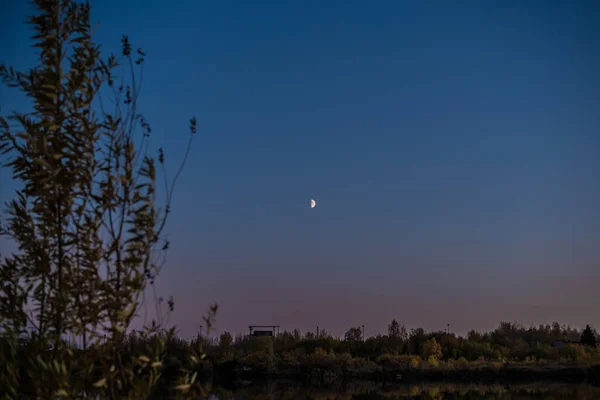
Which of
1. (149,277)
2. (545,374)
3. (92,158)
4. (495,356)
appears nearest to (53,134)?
(92,158)

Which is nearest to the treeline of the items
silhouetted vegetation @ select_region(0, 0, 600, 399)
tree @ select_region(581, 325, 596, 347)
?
tree @ select_region(581, 325, 596, 347)

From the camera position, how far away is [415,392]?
22.7m

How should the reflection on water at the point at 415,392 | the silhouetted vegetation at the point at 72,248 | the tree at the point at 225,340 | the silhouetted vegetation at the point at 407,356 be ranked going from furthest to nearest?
the tree at the point at 225,340
the silhouetted vegetation at the point at 407,356
the reflection on water at the point at 415,392
the silhouetted vegetation at the point at 72,248

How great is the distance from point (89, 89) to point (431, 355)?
26.2m

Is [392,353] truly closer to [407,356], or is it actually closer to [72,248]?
[407,356]

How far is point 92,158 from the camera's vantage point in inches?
206

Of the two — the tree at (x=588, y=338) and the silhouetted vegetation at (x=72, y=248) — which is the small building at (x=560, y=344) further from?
the silhouetted vegetation at (x=72, y=248)

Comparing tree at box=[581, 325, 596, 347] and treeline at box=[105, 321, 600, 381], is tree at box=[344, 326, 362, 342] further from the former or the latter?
tree at box=[581, 325, 596, 347]

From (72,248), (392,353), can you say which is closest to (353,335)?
(392,353)

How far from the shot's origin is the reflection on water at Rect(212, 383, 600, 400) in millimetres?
20516

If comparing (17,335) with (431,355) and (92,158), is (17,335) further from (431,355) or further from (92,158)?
(431,355)

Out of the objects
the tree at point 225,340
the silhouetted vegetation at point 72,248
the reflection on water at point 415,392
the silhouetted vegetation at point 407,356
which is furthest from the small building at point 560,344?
the silhouetted vegetation at point 72,248

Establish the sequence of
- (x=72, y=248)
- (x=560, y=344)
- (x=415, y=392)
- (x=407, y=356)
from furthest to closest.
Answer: (x=560, y=344) < (x=407, y=356) < (x=415, y=392) < (x=72, y=248)

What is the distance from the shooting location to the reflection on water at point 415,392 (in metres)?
20.5
